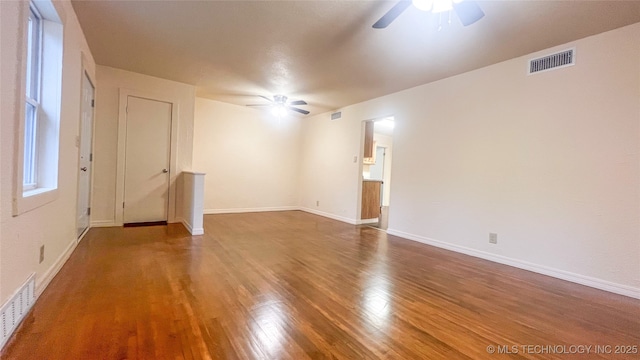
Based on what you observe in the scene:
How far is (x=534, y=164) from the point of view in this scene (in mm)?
Result: 3059

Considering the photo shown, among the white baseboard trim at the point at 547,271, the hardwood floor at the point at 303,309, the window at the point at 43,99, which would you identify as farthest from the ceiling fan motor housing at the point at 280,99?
the white baseboard trim at the point at 547,271

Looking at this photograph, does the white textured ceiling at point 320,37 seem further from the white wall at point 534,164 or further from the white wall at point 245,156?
the white wall at point 245,156

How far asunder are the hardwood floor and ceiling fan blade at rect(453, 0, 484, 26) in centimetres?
216

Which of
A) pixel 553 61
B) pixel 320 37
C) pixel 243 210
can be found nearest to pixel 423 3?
pixel 320 37

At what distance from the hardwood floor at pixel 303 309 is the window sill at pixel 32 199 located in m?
0.68

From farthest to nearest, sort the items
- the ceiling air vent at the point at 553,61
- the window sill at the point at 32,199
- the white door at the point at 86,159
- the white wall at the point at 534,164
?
the white door at the point at 86,159, the ceiling air vent at the point at 553,61, the white wall at the point at 534,164, the window sill at the point at 32,199

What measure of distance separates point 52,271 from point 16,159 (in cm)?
127

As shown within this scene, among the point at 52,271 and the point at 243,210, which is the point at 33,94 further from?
the point at 243,210

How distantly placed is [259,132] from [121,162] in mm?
2972

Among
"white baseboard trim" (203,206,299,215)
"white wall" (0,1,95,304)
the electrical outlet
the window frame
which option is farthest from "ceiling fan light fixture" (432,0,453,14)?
"white baseboard trim" (203,206,299,215)

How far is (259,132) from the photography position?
21.8ft

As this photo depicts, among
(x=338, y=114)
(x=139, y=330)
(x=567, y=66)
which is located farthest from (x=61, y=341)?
(x=338, y=114)

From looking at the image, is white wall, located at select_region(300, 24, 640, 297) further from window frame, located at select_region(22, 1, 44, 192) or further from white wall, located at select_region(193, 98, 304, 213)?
window frame, located at select_region(22, 1, 44, 192)

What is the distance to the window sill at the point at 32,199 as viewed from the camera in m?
1.58
